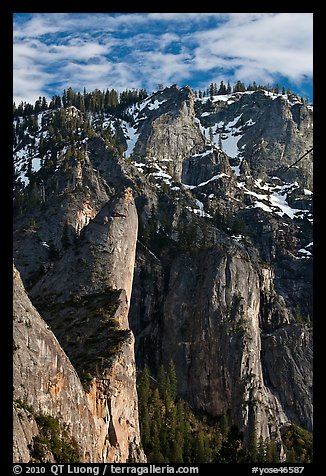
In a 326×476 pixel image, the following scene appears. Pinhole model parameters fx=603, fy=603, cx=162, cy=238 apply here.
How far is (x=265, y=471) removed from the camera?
54.9 feet

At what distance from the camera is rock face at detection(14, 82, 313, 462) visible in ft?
184

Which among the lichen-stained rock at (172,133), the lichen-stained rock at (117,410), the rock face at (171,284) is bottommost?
the lichen-stained rock at (117,410)

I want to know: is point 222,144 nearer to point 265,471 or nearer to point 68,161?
point 68,161

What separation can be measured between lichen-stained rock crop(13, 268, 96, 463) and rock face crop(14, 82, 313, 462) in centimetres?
201

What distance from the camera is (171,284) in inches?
3674

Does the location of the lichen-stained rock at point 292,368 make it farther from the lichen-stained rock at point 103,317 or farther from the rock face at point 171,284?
the lichen-stained rock at point 103,317

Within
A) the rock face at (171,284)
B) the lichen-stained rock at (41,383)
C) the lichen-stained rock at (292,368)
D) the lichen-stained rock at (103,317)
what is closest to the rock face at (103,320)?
the lichen-stained rock at (103,317)

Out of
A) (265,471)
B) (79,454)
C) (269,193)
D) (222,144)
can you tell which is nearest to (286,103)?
(222,144)

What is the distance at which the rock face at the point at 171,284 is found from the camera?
56156mm

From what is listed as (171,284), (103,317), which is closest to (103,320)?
(103,317)

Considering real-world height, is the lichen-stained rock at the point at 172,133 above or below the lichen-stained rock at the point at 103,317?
above

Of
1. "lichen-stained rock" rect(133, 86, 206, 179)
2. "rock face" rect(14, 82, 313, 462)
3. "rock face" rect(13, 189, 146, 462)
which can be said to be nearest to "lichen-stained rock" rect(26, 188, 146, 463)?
"rock face" rect(13, 189, 146, 462)

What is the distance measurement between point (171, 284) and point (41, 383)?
58386 millimetres

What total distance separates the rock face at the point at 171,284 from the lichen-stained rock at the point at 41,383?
2014 mm
